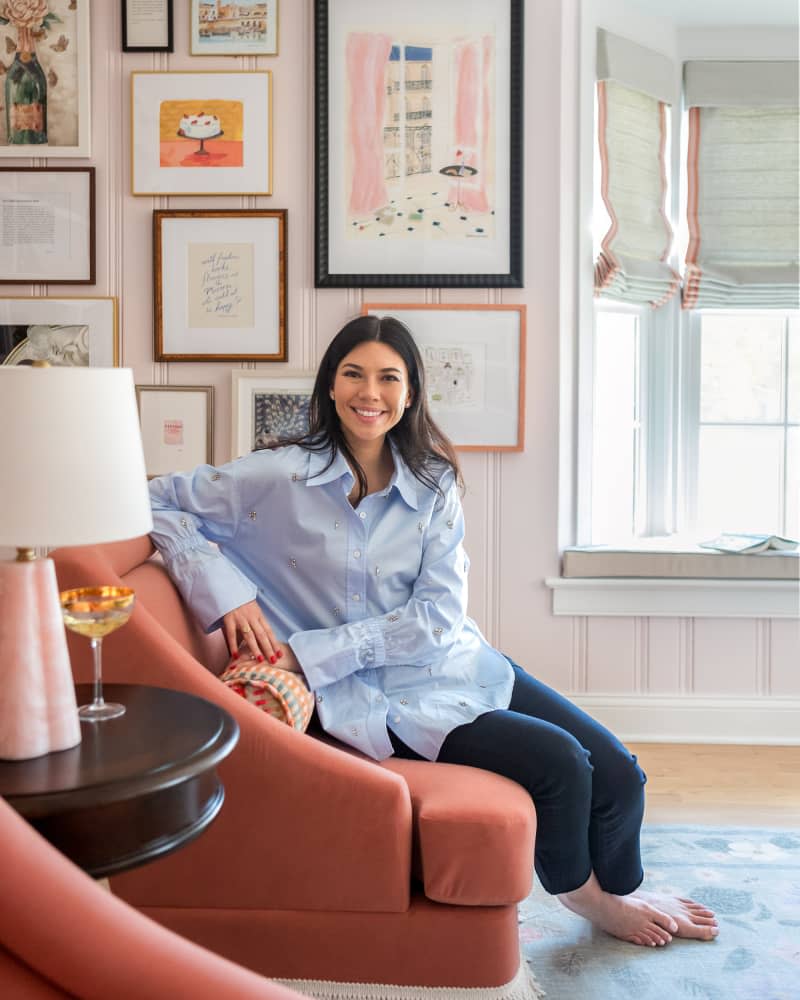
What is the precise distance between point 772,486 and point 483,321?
1224mm

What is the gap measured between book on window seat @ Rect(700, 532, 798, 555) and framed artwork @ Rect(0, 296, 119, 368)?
6.63 feet

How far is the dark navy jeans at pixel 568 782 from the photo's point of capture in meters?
Result: 1.72

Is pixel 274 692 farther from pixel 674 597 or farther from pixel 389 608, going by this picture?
pixel 674 597

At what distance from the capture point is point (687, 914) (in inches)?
78.5

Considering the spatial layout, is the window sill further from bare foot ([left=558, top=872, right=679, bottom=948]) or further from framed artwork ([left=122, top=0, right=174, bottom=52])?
framed artwork ([left=122, top=0, right=174, bottom=52])

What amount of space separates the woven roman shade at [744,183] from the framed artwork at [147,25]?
5.65 ft

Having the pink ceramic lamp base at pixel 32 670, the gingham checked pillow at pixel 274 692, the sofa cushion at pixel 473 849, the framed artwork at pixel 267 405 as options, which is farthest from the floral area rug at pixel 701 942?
the framed artwork at pixel 267 405

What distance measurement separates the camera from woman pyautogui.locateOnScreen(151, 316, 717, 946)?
5.91 feet

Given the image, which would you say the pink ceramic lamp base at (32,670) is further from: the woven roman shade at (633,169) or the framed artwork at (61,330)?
the woven roman shade at (633,169)

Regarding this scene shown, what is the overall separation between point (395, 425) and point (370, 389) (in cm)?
16

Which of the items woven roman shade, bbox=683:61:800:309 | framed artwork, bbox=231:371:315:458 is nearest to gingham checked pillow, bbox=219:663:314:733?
framed artwork, bbox=231:371:315:458

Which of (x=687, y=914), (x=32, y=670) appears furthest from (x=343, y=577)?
(x=687, y=914)

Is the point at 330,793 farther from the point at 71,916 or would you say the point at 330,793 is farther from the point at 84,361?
the point at 84,361

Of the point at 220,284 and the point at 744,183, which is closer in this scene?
the point at 220,284
